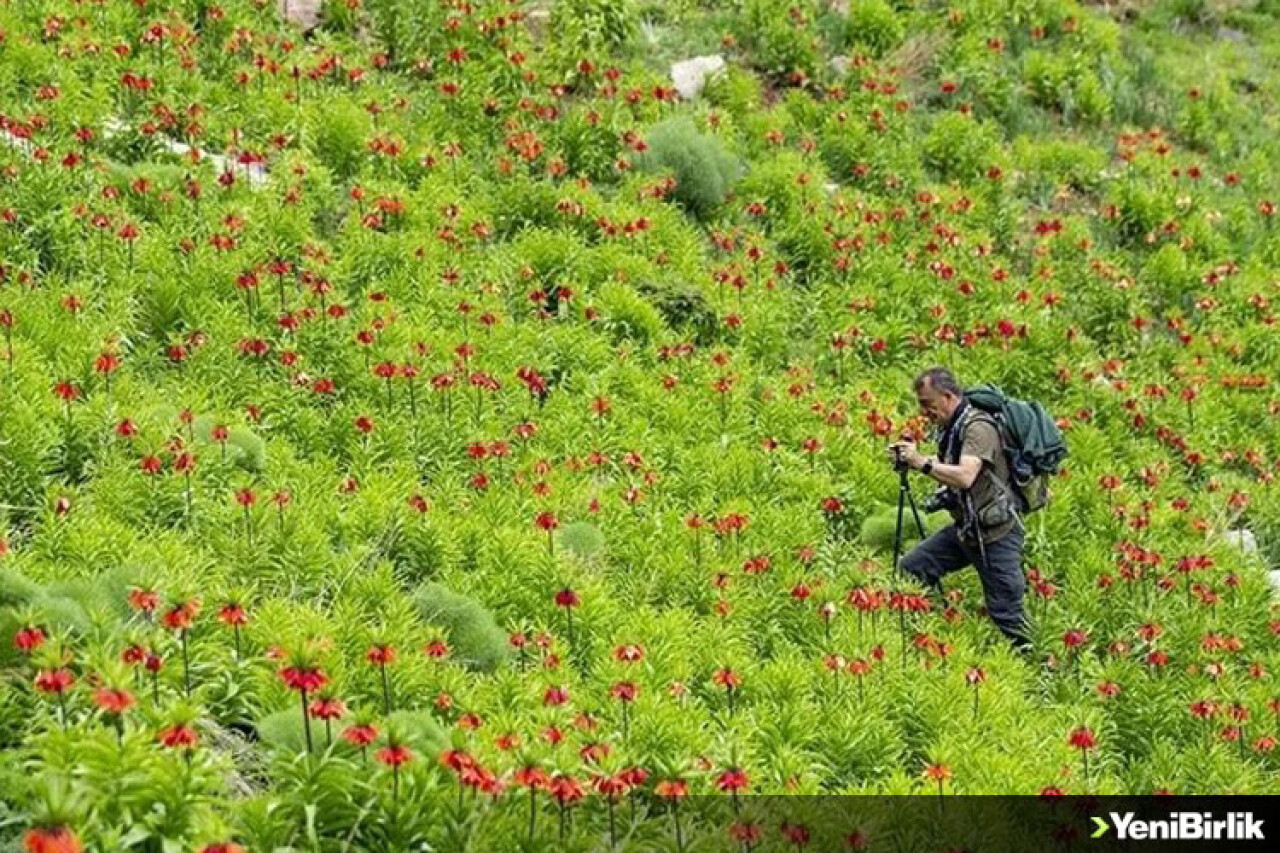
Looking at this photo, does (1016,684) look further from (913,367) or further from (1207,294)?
(1207,294)

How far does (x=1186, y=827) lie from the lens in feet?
23.0

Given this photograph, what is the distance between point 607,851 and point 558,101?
31.5 ft

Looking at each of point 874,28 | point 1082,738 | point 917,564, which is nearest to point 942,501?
point 917,564

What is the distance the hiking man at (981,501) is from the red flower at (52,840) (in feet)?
18.8

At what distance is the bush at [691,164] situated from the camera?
1296 cm

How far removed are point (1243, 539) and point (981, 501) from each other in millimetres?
3146

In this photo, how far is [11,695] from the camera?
5.39 meters

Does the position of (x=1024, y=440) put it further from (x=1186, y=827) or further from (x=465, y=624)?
(x=465, y=624)

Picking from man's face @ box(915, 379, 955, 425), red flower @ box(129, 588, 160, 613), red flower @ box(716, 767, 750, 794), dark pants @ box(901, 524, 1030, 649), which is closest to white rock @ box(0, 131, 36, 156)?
red flower @ box(129, 588, 160, 613)

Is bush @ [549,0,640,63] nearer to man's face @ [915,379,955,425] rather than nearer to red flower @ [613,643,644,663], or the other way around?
man's face @ [915,379,955,425]

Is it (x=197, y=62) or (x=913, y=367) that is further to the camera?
(x=197, y=62)

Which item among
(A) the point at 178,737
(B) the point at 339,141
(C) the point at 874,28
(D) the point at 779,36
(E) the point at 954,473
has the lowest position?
(E) the point at 954,473

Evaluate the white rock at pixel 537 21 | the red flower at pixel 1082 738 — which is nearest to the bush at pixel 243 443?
the red flower at pixel 1082 738

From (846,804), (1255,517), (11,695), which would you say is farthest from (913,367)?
(11,695)
